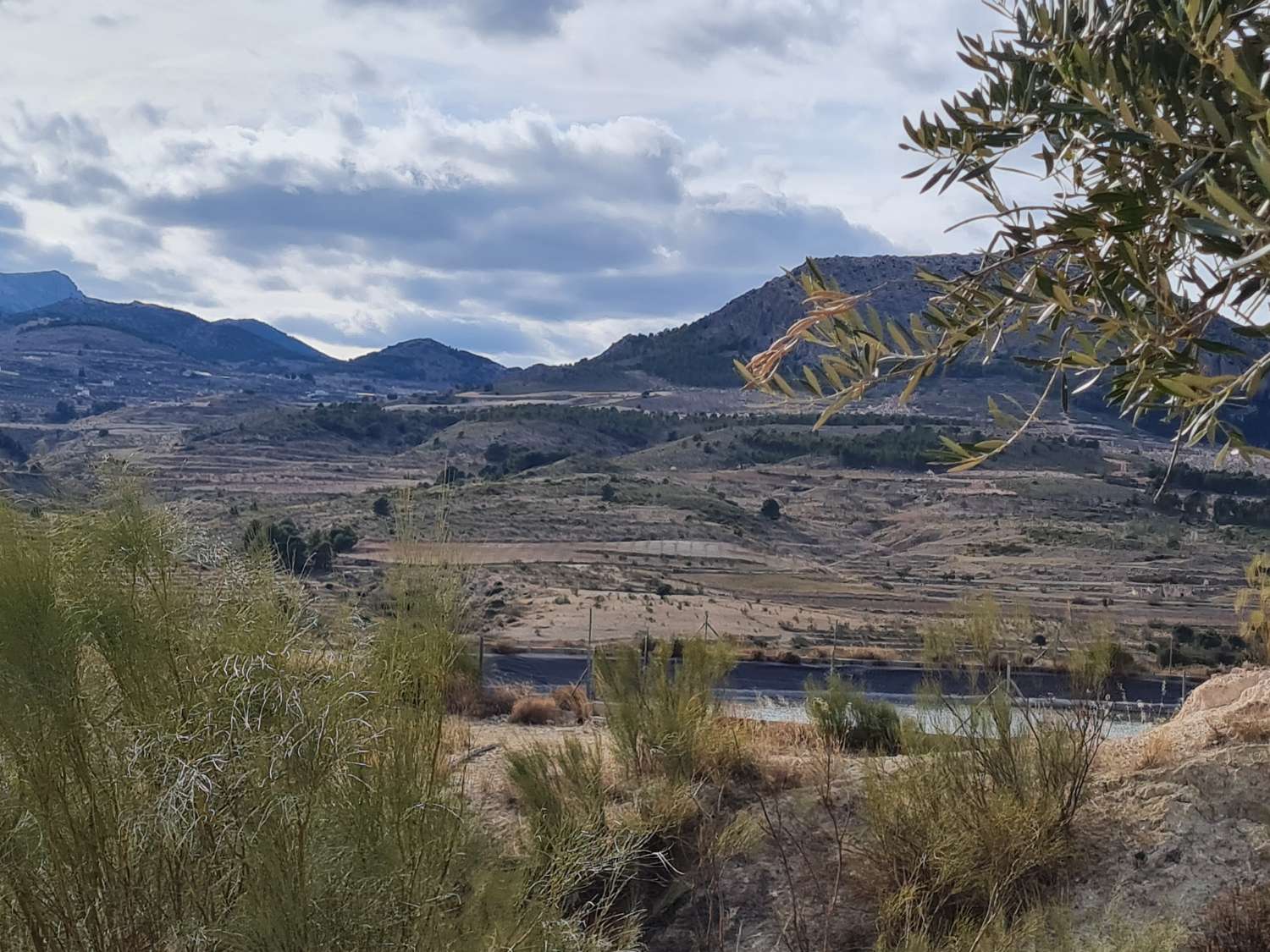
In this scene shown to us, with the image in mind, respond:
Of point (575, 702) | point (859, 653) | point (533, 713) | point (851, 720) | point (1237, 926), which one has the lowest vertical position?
point (859, 653)

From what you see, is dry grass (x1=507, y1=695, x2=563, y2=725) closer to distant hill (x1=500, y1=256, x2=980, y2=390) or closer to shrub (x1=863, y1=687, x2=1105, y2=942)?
shrub (x1=863, y1=687, x2=1105, y2=942)

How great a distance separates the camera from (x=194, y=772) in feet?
11.9

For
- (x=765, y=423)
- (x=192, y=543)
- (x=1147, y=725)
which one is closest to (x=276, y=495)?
(x=765, y=423)

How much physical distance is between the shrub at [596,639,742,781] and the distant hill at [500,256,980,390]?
356ft

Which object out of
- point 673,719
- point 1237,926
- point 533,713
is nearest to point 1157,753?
point 1237,926

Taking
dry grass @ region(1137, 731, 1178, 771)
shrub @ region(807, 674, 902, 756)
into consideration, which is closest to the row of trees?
shrub @ region(807, 674, 902, 756)

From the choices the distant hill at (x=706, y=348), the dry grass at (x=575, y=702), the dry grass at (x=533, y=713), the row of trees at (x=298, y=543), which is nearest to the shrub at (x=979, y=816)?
the row of trees at (x=298, y=543)

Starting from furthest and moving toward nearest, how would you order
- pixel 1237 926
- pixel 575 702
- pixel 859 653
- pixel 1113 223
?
pixel 859 653 < pixel 575 702 < pixel 1237 926 < pixel 1113 223

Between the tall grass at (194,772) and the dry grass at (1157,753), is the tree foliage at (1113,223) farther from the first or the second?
the dry grass at (1157,753)

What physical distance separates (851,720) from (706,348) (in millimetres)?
123471

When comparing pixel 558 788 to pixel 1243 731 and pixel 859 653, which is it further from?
pixel 859 653

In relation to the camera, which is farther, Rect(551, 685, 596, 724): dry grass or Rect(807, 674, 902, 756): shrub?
Rect(551, 685, 596, 724): dry grass

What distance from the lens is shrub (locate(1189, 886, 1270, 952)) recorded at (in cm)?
587

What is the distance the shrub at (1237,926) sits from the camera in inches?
231
